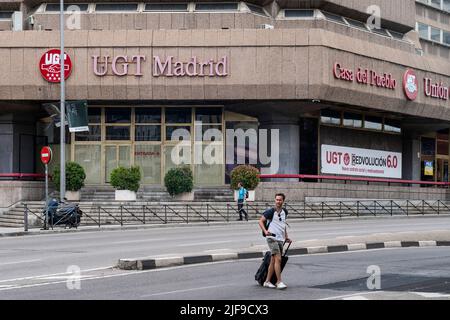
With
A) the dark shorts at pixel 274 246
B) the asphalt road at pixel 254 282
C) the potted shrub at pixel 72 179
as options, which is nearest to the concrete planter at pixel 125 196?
the potted shrub at pixel 72 179

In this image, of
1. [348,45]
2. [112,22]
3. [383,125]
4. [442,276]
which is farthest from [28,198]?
[442,276]

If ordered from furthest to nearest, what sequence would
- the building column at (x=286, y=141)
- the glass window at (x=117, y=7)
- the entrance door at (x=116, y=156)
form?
1. the entrance door at (x=116, y=156)
2. the glass window at (x=117, y=7)
3. the building column at (x=286, y=141)

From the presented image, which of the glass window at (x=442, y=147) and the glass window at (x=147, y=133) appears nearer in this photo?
the glass window at (x=147, y=133)

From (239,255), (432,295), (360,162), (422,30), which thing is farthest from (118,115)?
(432,295)

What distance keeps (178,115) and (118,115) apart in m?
3.24

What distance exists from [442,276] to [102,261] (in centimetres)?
805

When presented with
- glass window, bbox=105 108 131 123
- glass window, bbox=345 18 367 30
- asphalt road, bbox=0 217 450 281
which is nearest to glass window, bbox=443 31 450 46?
glass window, bbox=345 18 367 30

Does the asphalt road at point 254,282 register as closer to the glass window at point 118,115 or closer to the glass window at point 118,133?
the glass window at point 118,133

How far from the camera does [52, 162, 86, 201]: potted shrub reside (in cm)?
4150

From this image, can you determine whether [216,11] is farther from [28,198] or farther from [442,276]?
[442,276]

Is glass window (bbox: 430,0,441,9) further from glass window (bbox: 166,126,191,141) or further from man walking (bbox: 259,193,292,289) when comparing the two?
man walking (bbox: 259,193,292,289)

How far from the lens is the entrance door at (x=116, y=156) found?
46219mm

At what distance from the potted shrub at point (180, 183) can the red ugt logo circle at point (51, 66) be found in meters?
7.66

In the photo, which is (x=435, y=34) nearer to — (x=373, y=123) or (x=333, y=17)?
(x=373, y=123)
